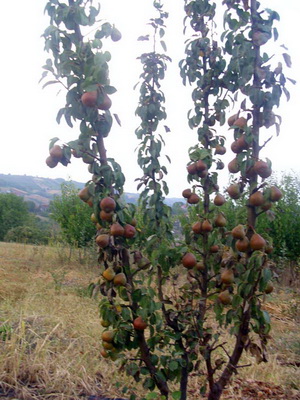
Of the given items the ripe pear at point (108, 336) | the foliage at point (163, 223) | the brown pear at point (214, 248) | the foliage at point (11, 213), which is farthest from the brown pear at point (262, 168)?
the foliage at point (11, 213)

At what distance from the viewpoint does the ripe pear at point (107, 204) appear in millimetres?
1803

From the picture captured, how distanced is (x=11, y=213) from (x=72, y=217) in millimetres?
12726

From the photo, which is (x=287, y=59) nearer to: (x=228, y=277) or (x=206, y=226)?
(x=206, y=226)

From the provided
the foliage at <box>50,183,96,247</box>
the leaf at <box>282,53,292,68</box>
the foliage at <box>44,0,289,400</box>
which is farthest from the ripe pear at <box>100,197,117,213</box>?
the foliage at <box>50,183,96,247</box>

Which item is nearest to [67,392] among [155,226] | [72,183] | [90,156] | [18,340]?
[18,340]

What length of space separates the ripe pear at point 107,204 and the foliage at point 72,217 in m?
8.16

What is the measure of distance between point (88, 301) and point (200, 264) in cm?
386

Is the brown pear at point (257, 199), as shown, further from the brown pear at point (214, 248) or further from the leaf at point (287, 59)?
the leaf at point (287, 59)

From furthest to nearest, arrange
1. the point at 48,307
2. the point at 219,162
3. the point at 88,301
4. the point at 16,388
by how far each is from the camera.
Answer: the point at 88,301
the point at 48,307
the point at 16,388
the point at 219,162

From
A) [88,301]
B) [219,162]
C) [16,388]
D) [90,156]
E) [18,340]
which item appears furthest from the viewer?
[88,301]

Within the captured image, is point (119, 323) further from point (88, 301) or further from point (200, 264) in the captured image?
point (88, 301)

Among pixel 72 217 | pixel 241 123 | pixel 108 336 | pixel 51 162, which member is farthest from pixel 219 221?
pixel 72 217

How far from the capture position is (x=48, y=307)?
4.89m

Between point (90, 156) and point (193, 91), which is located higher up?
point (193, 91)
